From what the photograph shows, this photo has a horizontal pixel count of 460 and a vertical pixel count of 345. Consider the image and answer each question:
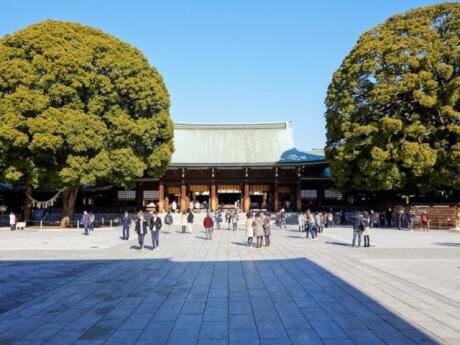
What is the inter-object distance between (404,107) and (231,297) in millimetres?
23773

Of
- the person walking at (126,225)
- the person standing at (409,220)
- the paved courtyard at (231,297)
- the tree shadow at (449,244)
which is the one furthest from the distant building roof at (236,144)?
the paved courtyard at (231,297)

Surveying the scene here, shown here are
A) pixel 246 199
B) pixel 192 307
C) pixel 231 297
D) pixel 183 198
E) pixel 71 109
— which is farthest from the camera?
pixel 183 198

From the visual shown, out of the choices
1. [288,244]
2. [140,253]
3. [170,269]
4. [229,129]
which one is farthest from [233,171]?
[170,269]

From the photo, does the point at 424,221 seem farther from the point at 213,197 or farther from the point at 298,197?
the point at 213,197

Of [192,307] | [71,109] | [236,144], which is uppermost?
[236,144]

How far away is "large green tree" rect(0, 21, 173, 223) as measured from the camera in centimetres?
2620

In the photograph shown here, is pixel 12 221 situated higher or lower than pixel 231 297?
higher

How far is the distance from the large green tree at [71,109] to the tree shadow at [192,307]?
48.3 feet

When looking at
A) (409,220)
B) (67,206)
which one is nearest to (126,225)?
(67,206)

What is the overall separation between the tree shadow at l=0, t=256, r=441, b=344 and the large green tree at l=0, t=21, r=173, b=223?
48.3 feet

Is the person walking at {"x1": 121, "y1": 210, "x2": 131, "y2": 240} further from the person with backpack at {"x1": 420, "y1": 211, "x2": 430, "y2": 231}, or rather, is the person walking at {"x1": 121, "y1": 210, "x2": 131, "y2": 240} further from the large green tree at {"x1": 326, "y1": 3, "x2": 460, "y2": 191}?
the person with backpack at {"x1": 420, "y1": 211, "x2": 430, "y2": 231}

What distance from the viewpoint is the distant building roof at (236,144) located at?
4118cm

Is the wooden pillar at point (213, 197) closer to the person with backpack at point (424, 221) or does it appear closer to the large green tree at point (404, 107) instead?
the large green tree at point (404, 107)

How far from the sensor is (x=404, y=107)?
28234mm
